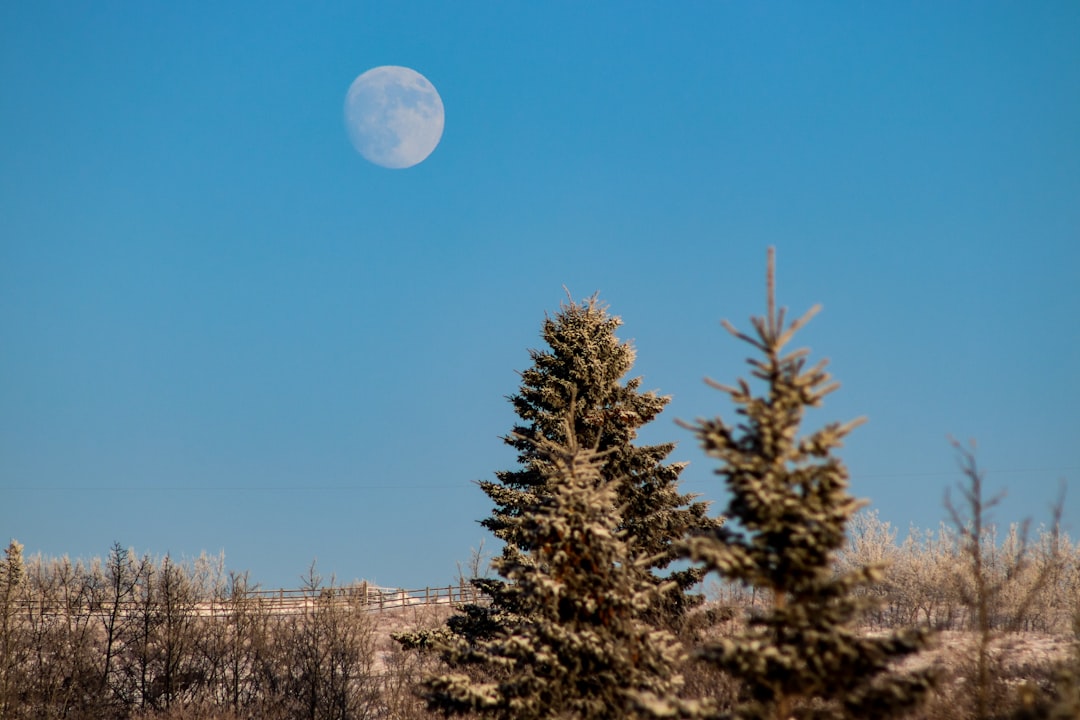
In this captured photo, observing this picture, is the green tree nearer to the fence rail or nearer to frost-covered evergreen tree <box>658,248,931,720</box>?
frost-covered evergreen tree <box>658,248,931,720</box>

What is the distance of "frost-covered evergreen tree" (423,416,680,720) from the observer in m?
15.2

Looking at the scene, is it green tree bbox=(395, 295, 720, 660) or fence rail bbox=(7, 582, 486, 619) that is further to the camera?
fence rail bbox=(7, 582, 486, 619)

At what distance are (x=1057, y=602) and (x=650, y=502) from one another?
67.3 m

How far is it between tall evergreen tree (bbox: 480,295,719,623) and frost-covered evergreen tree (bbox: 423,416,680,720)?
6.89 metres

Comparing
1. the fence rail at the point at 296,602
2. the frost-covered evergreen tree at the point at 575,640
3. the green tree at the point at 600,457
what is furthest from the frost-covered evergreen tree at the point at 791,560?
the fence rail at the point at 296,602

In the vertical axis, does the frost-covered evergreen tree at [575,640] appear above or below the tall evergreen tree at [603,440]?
below

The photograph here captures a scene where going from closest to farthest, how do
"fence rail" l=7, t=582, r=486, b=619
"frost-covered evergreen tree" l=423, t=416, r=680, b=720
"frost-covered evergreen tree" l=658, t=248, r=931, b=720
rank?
"frost-covered evergreen tree" l=658, t=248, r=931, b=720 → "frost-covered evergreen tree" l=423, t=416, r=680, b=720 → "fence rail" l=7, t=582, r=486, b=619

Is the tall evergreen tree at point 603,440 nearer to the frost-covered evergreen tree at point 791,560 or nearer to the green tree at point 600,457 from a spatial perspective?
the green tree at point 600,457

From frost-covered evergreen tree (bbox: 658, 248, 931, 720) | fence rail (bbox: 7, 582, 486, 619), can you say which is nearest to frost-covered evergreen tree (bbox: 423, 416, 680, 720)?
frost-covered evergreen tree (bbox: 658, 248, 931, 720)

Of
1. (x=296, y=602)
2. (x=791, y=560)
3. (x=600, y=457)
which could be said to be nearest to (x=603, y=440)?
(x=600, y=457)

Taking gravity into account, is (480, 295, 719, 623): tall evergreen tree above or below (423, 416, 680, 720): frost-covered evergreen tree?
above

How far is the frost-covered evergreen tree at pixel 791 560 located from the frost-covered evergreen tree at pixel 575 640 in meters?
4.28

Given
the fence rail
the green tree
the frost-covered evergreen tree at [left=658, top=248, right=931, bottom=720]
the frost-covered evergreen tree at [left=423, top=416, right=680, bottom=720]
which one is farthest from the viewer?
the fence rail

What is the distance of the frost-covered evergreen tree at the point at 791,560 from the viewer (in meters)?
10.2
